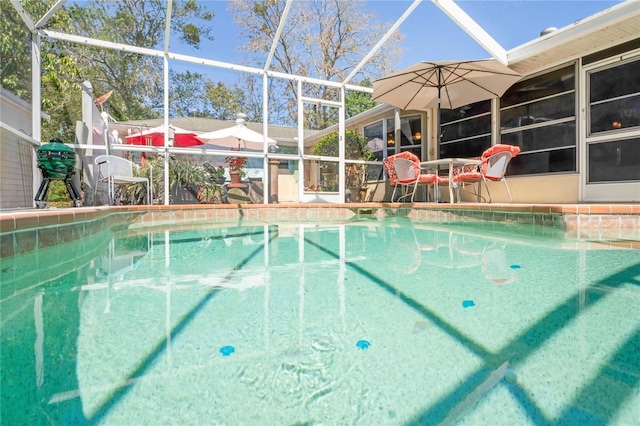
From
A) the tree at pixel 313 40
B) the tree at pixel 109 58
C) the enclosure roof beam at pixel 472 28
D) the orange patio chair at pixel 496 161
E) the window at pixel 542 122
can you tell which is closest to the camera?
the enclosure roof beam at pixel 472 28

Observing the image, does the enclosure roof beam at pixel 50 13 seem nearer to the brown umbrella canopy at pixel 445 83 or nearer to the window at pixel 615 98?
the brown umbrella canopy at pixel 445 83

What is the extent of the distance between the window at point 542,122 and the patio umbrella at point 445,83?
28.5 inches

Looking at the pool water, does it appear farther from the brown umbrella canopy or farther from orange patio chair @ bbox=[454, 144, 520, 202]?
the brown umbrella canopy

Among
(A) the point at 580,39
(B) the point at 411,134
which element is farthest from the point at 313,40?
(A) the point at 580,39

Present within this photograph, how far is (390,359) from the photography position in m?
1.04

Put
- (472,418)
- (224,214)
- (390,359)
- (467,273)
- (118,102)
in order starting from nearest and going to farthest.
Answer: (472,418), (390,359), (467,273), (224,214), (118,102)

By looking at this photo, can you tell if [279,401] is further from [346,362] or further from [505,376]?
[505,376]

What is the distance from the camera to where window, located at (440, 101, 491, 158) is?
7.35 meters

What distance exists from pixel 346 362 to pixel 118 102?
15.4m

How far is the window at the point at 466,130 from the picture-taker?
7.35 m

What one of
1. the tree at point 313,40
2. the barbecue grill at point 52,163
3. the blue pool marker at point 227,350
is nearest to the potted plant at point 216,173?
the barbecue grill at point 52,163

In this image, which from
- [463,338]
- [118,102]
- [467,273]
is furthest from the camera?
[118,102]

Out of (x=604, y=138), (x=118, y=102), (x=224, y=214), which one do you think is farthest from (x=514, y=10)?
(x=118, y=102)

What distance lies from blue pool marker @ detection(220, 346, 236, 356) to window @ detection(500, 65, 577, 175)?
22.4 feet
